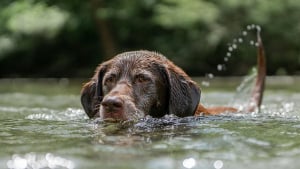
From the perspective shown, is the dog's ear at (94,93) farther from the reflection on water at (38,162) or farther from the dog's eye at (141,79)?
the reflection on water at (38,162)

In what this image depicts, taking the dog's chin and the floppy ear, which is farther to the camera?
the floppy ear

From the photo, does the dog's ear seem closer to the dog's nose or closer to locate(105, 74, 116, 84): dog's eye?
locate(105, 74, 116, 84): dog's eye

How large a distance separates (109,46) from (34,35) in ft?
11.3

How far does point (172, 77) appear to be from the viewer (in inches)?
269

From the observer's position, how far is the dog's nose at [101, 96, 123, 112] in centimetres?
594

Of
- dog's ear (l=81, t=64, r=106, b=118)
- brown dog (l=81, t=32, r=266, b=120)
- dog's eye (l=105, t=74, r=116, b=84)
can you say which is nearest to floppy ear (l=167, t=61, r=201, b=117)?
brown dog (l=81, t=32, r=266, b=120)

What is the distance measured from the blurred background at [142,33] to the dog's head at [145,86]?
56.9 feet

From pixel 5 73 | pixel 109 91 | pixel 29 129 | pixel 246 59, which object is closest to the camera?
pixel 29 129

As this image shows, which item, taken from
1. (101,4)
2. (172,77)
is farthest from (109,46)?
(172,77)

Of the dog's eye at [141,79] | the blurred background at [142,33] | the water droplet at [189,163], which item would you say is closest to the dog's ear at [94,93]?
the dog's eye at [141,79]

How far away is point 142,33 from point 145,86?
889 inches

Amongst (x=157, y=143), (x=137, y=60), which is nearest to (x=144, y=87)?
(x=137, y=60)

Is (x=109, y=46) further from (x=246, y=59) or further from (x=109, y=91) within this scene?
(x=109, y=91)

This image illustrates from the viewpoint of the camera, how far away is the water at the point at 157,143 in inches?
159
